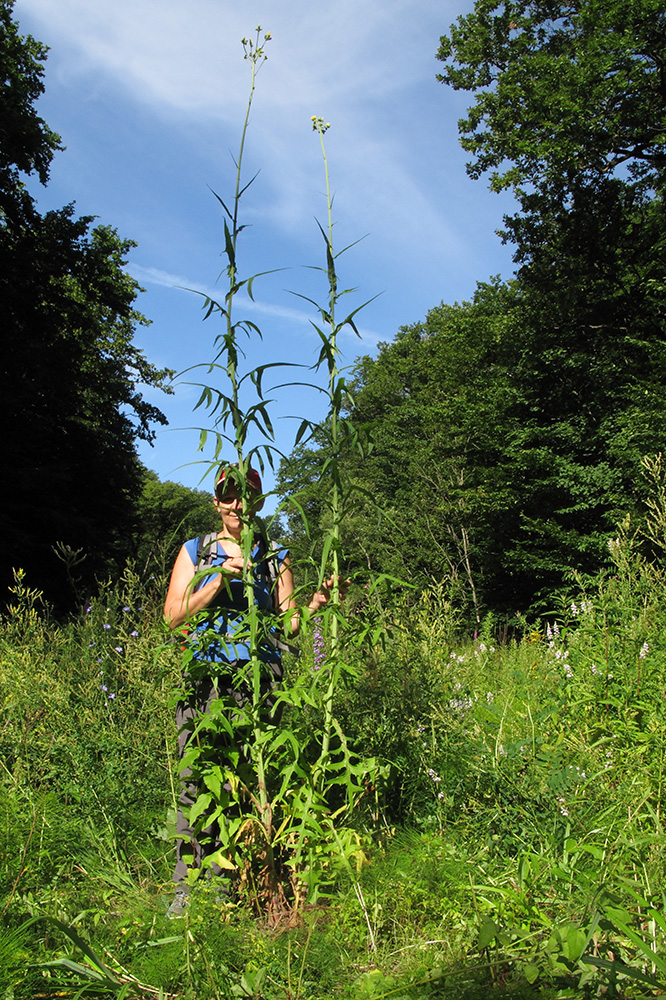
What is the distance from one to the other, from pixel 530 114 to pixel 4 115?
1196 cm

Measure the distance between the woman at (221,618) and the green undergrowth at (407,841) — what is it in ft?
0.56

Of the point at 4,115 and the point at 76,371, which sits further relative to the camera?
the point at 76,371

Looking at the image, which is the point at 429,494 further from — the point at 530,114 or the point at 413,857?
the point at 413,857

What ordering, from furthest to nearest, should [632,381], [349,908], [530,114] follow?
[632,381]
[530,114]
[349,908]

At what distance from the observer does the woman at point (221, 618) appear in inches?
95.7

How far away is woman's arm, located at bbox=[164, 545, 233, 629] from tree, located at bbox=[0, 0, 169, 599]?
42.1 ft

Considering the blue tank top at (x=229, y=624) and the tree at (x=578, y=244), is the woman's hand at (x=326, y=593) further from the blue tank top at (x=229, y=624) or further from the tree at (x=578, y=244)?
the tree at (x=578, y=244)

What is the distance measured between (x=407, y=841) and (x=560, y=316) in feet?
55.9

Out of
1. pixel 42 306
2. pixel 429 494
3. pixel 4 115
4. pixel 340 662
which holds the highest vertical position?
pixel 4 115

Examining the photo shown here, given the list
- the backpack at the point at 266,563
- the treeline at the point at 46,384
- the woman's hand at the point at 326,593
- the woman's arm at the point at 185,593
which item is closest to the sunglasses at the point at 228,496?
the backpack at the point at 266,563

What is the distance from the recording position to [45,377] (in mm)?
15797

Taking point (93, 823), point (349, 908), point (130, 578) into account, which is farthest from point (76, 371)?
point (349, 908)

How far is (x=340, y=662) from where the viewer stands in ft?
7.57

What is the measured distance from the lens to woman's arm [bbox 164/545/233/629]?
2.68 meters
